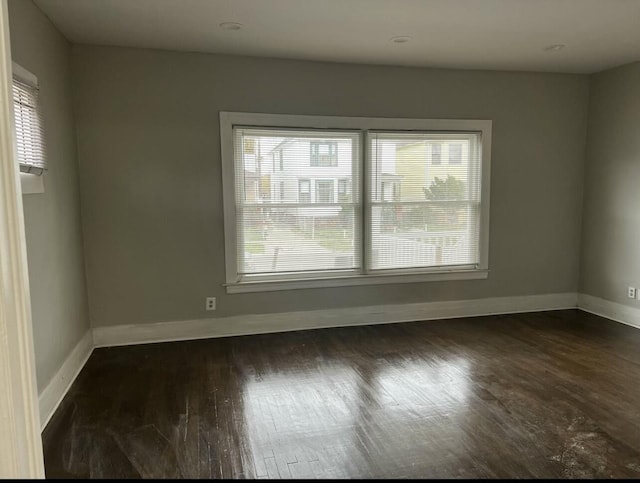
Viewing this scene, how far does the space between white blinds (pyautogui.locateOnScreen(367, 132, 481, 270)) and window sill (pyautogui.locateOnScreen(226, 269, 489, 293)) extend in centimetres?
11

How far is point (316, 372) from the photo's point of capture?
11.1 ft

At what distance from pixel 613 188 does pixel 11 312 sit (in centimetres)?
527

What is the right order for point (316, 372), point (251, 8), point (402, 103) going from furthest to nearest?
point (402, 103)
point (316, 372)
point (251, 8)

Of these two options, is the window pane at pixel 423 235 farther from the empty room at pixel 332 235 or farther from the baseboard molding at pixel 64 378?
the baseboard molding at pixel 64 378

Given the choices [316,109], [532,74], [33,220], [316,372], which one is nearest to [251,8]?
[316,109]

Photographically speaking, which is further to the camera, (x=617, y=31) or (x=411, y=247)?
(x=411, y=247)

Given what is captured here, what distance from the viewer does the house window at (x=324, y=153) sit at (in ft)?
13.9

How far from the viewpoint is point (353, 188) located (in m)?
4.37

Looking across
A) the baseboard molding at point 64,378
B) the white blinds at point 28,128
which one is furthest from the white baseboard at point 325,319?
the white blinds at point 28,128

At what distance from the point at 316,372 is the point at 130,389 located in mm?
1331

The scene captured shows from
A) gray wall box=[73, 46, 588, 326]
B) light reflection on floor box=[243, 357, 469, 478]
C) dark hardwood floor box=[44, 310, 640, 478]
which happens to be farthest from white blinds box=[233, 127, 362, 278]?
light reflection on floor box=[243, 357, 469, 478]

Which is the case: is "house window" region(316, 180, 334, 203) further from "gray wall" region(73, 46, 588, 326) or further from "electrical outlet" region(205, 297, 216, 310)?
"electrical outlet" region(205, 297, 216, 310)

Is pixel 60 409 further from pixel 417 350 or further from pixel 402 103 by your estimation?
pixel 402 103

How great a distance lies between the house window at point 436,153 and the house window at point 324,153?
3.38ft
